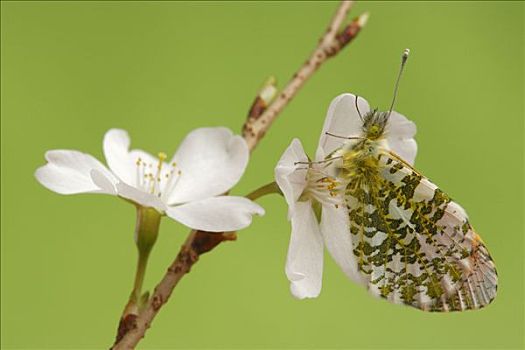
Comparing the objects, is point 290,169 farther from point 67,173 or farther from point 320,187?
point 67,173

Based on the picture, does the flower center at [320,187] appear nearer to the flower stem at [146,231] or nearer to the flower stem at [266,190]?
the flower stem at [266,190]

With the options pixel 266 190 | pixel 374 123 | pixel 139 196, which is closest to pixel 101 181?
pixel 139 196

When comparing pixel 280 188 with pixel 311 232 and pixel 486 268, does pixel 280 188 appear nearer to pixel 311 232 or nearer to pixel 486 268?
pixel 311 232

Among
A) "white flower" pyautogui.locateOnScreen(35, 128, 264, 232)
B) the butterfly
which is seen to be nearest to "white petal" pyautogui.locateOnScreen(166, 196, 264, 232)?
"white flower" pyautogui.locateOnScreen(35, 128, 264, 232)

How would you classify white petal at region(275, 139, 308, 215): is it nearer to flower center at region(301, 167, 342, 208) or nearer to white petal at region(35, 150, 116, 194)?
flower center at region(301, 167, 342, 208)

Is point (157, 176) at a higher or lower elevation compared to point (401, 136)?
lower

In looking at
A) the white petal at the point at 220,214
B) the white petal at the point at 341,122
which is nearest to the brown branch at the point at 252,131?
the white petal at the point at 220,214
